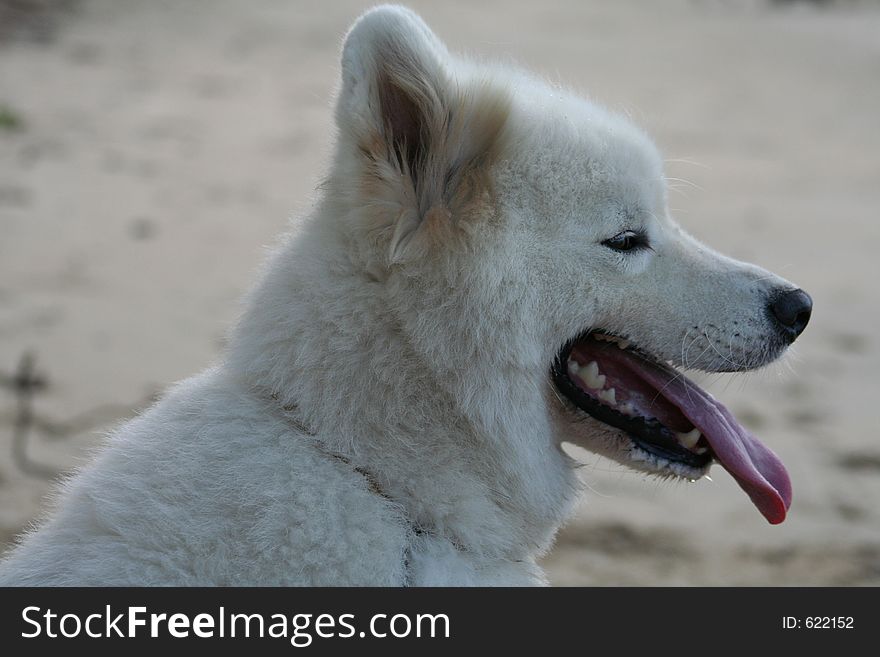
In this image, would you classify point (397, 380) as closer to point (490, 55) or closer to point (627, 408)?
point (627, 408)

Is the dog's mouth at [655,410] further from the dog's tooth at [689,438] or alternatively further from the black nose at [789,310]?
the black nose at [789,310]

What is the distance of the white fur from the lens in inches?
91.8

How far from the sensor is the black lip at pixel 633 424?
271cm

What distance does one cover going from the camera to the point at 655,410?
2.84 m

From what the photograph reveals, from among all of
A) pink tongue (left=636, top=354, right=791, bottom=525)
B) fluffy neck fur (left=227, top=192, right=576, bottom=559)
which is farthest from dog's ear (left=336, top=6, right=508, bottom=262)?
pink tongue (left=636, top=354, right=791, bottom=525)

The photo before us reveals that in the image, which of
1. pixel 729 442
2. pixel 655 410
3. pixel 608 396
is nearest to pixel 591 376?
pixel 608 396

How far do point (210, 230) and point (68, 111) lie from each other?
9.14ft

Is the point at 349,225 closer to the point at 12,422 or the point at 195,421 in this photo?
the point at 195,421

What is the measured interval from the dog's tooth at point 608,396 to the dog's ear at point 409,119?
2.03 ft

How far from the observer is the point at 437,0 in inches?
636

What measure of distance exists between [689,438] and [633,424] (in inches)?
7.8

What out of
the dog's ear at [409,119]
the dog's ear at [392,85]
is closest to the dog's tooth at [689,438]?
the dog's ear at [409,119]

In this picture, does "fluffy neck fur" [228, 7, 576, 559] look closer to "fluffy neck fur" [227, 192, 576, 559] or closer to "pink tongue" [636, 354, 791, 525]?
"fluffy neck fur" [227, 192, 576, 559]
